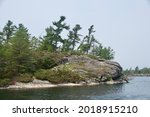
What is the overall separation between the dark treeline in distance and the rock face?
2487 millimetres

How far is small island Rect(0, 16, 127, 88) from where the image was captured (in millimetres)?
51025

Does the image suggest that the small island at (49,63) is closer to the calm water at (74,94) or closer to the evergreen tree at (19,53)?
the evergreen tree at (19,53)

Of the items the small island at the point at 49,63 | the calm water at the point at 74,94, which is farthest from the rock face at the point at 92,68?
the calm water at the point at 74,94

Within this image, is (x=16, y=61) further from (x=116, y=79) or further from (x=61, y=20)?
(x=116, y=79)

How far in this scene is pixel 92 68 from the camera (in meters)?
61.2

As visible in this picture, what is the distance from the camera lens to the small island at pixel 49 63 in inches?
2009

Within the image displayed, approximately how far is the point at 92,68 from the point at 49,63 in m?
8.69

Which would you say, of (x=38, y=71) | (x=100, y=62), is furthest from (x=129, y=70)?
(x=38, y=71)

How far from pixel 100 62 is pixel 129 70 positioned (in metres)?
132

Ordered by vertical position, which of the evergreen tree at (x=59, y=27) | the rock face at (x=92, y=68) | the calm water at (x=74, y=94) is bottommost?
the calm water at (x=74, y=94)

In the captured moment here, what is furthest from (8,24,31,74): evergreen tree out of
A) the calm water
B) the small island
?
the calm water

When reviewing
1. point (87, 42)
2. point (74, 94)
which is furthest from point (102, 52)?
point (74, 94)

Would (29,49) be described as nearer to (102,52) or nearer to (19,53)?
(19,53)

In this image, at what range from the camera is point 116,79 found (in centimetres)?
6756
